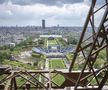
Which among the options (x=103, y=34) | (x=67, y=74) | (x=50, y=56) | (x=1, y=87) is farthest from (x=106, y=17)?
(x=50, y=56)

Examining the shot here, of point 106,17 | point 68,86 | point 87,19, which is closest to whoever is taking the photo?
point 106,17

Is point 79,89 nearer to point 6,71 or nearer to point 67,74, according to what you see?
point 67,74

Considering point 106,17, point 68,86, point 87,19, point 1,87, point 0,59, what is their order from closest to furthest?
point 106,17 < point 87,19 < point 1,87 < point 68,86 < point 0,59

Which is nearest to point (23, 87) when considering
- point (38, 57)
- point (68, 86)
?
point (68, 86)

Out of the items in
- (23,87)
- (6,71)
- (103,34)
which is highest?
(103,34)

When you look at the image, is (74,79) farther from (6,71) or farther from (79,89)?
(6,71)

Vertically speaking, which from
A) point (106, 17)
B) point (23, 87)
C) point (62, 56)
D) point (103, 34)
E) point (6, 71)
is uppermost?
point (106, 17)

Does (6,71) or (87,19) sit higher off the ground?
(87,19)

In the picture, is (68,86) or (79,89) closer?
(79,89)

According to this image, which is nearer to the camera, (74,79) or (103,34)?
(103,34)
